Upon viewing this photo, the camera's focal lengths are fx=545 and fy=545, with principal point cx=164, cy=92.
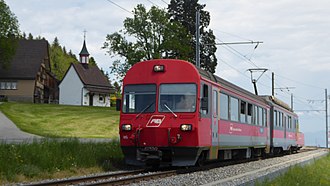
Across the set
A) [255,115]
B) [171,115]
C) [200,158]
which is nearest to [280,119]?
A: [255,115]

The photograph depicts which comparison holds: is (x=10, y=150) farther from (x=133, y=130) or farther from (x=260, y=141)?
(x=260, y=141)

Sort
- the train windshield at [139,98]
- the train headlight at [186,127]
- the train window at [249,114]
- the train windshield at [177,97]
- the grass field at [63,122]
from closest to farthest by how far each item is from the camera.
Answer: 1. the train headlight at [186,127]
2. the train windshield at [177,97]
3. the train windshield at [139,98]
4. the train window at [249,114]
5. the grass field at [63,122]

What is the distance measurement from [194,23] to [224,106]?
44.5 metres

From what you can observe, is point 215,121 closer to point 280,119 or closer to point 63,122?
point 280,119

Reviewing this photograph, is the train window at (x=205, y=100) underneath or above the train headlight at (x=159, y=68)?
underneath

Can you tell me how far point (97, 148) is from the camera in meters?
19.3

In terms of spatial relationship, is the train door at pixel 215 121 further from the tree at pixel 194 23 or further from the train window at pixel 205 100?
the tree at pixel 194 23

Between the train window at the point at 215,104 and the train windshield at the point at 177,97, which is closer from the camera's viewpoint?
the train windshield at the point at 177,97

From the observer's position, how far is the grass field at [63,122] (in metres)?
40.6

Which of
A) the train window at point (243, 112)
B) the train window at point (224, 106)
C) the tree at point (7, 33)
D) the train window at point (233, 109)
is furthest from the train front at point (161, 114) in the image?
the tree at point (7, 33)

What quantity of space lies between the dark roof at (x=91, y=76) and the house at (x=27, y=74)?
5.35 meters

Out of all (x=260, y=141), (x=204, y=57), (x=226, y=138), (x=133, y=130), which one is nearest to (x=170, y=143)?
(x=133, y=130)

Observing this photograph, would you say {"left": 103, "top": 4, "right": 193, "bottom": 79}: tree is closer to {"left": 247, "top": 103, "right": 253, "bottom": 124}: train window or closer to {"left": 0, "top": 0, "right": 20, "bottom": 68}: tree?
{"left": 0, "top": 0, "right": 20, "bottom": 68}: tree

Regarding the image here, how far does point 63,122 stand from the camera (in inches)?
1918
